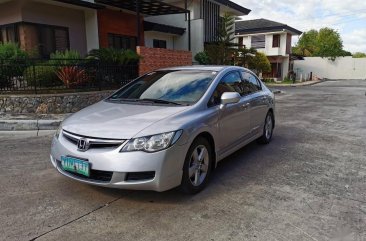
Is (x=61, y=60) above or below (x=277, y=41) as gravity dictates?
below

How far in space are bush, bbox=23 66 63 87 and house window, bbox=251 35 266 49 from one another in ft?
100

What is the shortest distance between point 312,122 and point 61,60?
299 inches

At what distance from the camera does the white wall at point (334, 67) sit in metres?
44.6

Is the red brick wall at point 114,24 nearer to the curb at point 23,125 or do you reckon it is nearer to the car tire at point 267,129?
the curb at point 23,125

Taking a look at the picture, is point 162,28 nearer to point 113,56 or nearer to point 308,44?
point 113,56

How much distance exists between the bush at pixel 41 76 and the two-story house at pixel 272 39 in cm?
2870

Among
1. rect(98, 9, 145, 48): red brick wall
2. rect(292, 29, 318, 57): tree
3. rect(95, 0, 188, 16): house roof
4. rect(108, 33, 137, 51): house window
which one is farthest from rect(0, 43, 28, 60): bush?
A: rect(292, 29, 318, 57): tree

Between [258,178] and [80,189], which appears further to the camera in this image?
[258,178]

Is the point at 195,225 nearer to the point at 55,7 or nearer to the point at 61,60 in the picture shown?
the point at 61,60

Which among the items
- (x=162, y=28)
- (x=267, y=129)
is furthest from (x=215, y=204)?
(x=162, y=28)

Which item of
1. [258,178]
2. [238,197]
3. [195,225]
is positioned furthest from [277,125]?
[195,225]

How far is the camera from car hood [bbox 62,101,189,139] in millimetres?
3523

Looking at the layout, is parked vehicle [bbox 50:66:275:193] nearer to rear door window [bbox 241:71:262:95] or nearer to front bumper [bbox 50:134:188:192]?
front bumper [bbox 50:134:188:192]

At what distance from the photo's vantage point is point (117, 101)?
15.6ft
